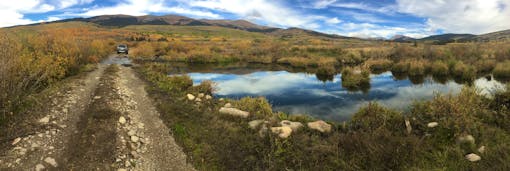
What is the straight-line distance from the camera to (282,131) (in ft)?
31.3

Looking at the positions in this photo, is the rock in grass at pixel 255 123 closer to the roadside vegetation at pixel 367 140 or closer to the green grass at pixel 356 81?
the roadside vegetation at pixel 367 140

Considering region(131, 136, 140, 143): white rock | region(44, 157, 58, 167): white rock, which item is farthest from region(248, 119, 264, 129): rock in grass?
region(44, 157, 58, 167): white rock

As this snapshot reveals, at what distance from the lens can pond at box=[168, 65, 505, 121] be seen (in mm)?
16141

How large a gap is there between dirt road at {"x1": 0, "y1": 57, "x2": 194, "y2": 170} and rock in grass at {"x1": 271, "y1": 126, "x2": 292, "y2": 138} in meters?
2.88

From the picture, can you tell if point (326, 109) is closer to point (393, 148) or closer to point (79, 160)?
point (393, 148)

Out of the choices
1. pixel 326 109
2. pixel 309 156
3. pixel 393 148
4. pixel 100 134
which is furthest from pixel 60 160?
pixel 326 109

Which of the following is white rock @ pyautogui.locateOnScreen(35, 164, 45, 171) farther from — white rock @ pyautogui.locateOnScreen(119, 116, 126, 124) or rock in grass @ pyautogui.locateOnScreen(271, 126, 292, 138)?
rock in grass @ pyautogui.locateOnScreen(271, 126, 292, 138)

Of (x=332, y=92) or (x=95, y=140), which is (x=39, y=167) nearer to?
(x=95, y=140)

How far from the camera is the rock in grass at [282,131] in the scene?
9.30m

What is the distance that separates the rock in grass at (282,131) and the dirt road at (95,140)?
2.88 metres

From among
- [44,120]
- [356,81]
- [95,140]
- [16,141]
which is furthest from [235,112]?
[356,81]

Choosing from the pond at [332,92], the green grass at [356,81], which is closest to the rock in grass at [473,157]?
the pond at [332,92]

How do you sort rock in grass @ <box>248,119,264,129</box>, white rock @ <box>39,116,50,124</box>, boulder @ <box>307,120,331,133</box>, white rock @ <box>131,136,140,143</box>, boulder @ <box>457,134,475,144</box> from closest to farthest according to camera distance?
boulder @ <box>457,134,475,144</box> < white rock @ <box>131,136,140,143</box> < white rock @ <box>39,116,50,124</box> < boulder @ <box>307,120,331,133</box> < rock in grass @ <box>248,119,264,129</box>

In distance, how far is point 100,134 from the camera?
29.7ft
